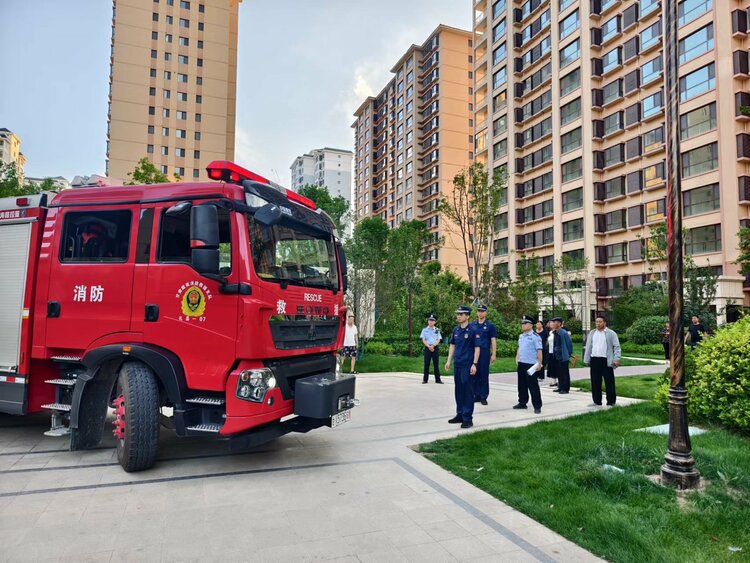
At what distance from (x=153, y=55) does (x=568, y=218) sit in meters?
48.6

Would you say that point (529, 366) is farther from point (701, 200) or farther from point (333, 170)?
point (333, 170)

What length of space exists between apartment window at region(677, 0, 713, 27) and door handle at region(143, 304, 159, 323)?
37.2 meters

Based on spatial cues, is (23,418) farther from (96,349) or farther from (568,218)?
(568,218)

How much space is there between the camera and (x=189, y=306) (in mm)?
5008

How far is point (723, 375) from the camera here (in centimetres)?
674

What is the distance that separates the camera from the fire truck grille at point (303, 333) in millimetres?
5094

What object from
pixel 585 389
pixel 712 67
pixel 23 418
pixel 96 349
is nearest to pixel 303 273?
pixel 96 349

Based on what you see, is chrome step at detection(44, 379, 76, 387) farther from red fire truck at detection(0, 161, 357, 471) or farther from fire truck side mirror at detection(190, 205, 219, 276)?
fire truck side mirror at detection(190, 205, 219, 276)

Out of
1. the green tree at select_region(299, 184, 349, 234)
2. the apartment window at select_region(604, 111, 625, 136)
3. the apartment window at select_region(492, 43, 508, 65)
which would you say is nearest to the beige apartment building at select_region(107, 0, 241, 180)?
the green tree at select_region(299, 184, 349, 234)

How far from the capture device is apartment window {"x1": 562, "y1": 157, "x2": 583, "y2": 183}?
41500 millimetres

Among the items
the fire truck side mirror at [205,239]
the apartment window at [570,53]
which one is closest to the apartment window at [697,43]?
the apartment window at [570,53]

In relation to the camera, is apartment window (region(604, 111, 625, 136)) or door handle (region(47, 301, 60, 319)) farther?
apartment window (region(604, 111, 625, 136))

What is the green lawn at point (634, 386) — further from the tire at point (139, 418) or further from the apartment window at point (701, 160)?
the apartment window at point (701, 160)

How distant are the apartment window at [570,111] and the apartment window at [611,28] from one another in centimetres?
510
